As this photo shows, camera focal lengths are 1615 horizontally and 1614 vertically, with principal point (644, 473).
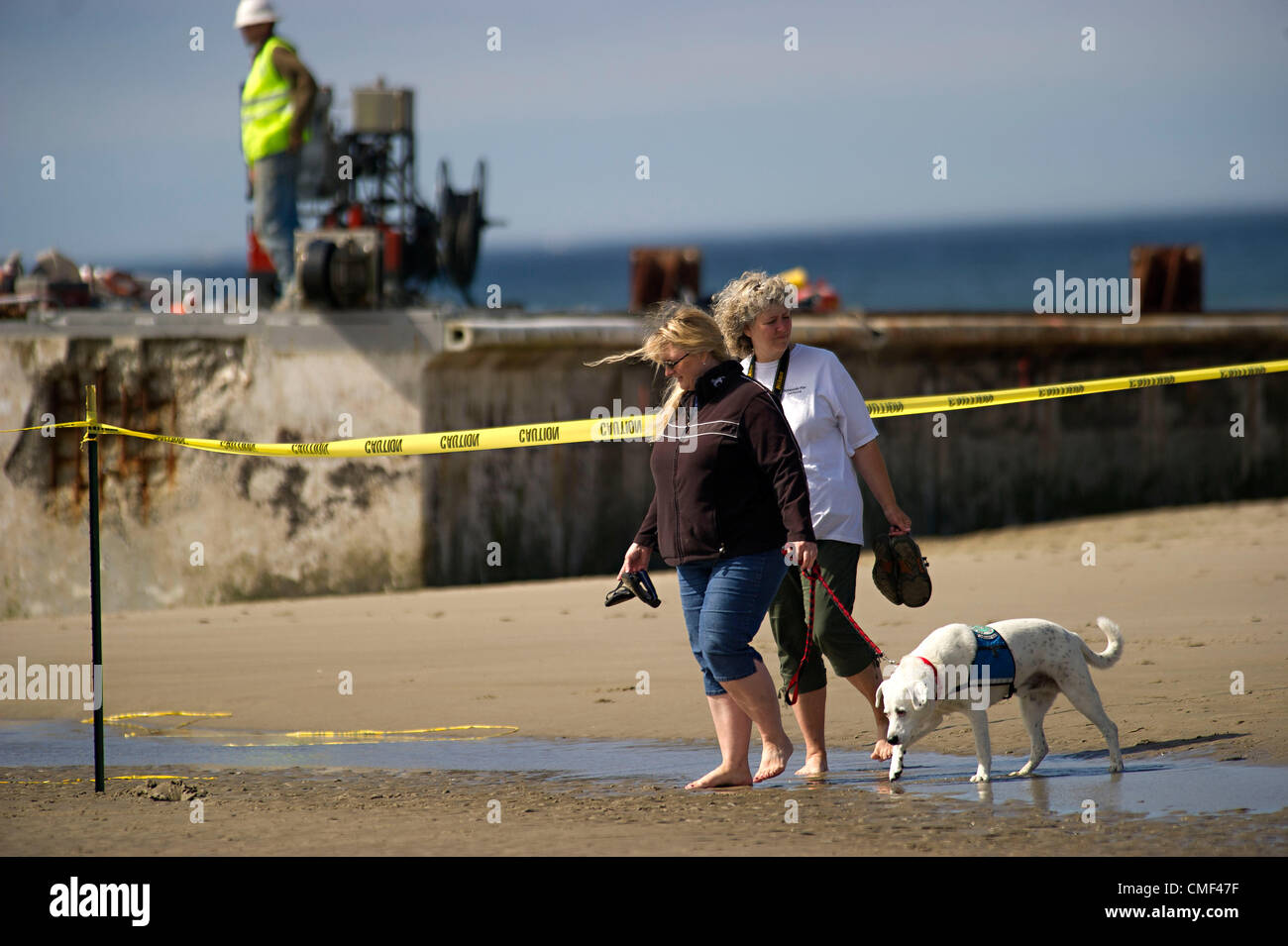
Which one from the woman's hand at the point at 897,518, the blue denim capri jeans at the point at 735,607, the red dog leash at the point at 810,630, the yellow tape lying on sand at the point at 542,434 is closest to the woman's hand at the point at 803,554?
the blue denim capri jeans at the point at 735,607

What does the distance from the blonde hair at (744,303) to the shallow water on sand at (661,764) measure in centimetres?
162

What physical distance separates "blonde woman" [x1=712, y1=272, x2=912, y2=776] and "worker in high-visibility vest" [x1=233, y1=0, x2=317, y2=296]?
19.7ft

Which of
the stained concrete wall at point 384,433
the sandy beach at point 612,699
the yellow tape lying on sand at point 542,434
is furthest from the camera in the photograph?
the stained concrete wall at point 384,433

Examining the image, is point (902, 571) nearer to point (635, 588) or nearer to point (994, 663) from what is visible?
point (994, 663)

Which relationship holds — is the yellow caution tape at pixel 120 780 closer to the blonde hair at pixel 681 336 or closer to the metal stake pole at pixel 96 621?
the metal stake pole at pixel 96 621

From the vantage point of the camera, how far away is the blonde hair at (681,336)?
18.3ft

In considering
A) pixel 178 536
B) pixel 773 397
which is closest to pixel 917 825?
pixel 773 397

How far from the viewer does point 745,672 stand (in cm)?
555

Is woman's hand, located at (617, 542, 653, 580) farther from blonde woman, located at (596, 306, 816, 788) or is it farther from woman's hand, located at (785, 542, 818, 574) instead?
woman's hand, located at (785, 542, 818, 574)

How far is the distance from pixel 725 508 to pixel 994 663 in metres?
1.05

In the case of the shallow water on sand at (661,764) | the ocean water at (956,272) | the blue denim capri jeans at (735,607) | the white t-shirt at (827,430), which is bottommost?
the shallow water on sand at (661,764)

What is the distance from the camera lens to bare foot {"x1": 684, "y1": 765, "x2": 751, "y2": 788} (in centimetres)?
567

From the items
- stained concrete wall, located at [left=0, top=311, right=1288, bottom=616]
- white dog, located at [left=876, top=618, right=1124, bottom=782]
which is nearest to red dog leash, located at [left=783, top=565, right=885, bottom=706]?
white dog, located at [left=876, top=618, right=1124, bottom=782]
